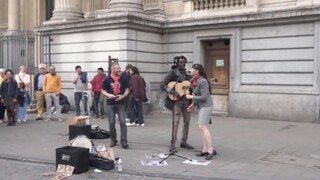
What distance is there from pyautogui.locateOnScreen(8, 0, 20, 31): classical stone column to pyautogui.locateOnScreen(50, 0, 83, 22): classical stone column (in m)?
9.27

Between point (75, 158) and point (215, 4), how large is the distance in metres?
10.7

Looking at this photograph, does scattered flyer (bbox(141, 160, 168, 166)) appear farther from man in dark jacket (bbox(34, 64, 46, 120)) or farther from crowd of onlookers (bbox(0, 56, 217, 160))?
man in dark jacket (bbox(34, 64, 46, 120))

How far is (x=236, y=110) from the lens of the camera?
15445 mm

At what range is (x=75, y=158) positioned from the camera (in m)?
7.47

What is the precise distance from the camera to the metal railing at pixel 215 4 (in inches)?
627

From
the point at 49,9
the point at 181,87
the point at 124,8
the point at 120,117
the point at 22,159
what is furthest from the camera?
the point at 49,9

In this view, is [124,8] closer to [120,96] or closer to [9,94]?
[9,94]

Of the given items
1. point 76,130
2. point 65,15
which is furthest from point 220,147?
point 65,15

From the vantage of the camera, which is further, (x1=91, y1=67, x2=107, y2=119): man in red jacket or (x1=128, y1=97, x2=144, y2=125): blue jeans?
(x1=91, y1=67, x2=107, y2=119): man in red jacket

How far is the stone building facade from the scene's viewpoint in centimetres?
1408

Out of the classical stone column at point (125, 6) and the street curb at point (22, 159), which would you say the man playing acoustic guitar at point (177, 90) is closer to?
the street curb at point (22, 159)

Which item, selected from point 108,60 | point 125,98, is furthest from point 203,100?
point 108,60

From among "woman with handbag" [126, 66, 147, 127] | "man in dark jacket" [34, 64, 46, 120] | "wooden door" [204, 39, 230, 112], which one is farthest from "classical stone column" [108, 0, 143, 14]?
"woman with handbag" [126, 66, 147, 127]

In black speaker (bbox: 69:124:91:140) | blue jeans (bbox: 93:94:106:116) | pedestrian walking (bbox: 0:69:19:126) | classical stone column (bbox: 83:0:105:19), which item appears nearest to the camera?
black speaker (bbox: 69:124:91:140)
